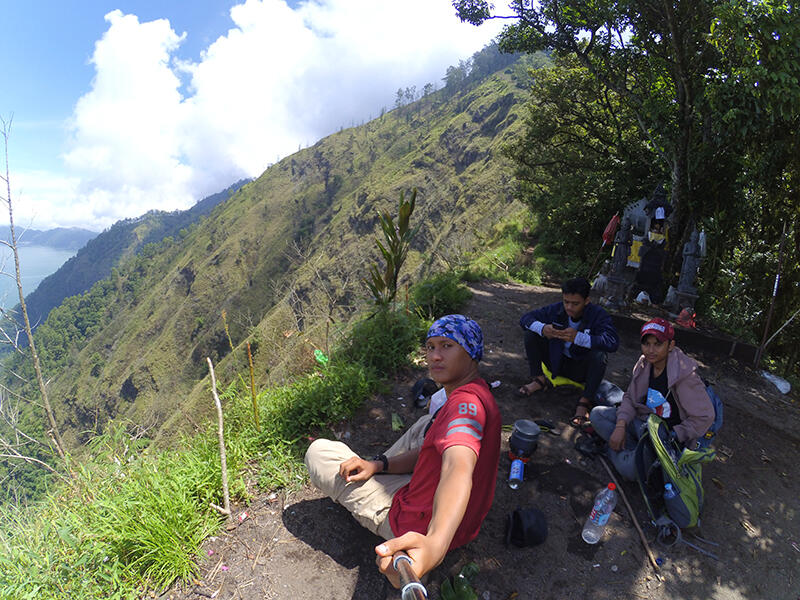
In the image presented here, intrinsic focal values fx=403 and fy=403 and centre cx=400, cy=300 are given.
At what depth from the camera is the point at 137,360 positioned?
90.7 metres

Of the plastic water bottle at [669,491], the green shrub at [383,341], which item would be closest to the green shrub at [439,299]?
the green shrub at [383,341]

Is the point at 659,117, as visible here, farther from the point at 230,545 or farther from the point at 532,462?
the point at 230,545

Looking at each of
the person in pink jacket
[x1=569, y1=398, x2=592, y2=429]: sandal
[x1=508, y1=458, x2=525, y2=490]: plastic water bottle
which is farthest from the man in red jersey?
[x1=569, y1=398, x2=592, y2=429]: sandal

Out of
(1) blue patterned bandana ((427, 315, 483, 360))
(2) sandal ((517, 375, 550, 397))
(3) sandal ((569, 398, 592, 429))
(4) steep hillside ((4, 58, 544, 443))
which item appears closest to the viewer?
(1) blue patterned bandana ((427, 315, 483, 360))

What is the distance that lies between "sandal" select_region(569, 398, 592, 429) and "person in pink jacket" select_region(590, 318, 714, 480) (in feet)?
1.32

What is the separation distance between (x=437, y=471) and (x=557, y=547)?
4.61ft

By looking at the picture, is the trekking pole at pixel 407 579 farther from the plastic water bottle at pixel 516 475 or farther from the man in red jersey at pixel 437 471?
the plastic water bottle at pixel 516 475

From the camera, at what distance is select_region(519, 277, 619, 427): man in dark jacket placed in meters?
3.88

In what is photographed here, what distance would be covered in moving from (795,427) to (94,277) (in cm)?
24298

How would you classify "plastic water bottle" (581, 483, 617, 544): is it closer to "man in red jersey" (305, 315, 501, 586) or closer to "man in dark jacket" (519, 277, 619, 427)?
"man in red jersey" (305, 315, 501, 586)

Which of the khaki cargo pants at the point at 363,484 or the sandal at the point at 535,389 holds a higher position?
the khaki cargo pants at the point at 363,484

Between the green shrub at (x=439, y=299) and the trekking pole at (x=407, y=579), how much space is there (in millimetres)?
4790

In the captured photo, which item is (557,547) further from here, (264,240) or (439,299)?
(264,240)

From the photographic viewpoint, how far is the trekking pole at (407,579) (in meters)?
1.27
